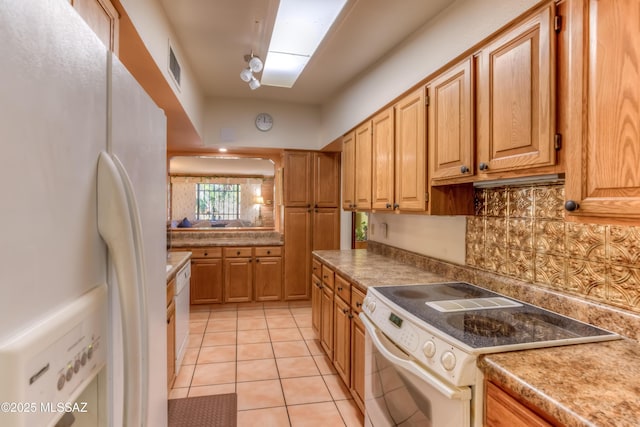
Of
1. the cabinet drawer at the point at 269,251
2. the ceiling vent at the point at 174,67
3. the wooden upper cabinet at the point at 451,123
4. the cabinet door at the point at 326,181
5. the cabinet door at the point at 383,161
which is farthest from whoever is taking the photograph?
the cabinet door at the point at 326,181

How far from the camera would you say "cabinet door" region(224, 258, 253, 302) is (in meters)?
4.41

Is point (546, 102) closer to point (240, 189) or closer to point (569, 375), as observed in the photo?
point (569, 375)

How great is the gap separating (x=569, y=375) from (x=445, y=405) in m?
0.40

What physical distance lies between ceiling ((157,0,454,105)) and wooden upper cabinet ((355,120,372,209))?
57cm

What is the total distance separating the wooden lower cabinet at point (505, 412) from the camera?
925 millimetres

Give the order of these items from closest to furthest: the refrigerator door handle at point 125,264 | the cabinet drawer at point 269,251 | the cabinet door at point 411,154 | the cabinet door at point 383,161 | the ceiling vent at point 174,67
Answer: the refrigerator door handle at point 125,264
the cabinet door at point 411,154
the ceiling vent at point 174,67
the cabinet door at point 383,161
the cabinet drawer at point 269,251

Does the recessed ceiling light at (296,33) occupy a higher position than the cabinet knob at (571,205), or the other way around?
the recessed ceiling light at (296,33)

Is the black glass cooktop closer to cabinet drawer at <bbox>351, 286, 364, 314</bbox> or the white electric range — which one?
the white electric range

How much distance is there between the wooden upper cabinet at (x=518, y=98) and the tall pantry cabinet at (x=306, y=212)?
3.06 meters

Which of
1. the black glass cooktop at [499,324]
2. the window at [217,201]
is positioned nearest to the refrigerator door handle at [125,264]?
the black glass cooktop at [499,324]

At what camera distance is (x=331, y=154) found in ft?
15.3

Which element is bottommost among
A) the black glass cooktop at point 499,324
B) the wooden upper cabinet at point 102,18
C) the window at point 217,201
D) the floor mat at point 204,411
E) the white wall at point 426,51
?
the floor mat at point 204,411

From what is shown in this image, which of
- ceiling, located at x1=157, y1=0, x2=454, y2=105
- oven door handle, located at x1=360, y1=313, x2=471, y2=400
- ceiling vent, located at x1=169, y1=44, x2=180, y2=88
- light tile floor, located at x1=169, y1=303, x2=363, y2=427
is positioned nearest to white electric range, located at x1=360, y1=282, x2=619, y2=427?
oven door handle, located at x1=360, y1=313, x2=471, y2=400

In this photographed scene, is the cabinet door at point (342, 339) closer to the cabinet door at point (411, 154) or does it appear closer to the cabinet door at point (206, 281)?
the cabinet door at point (411, 154)
